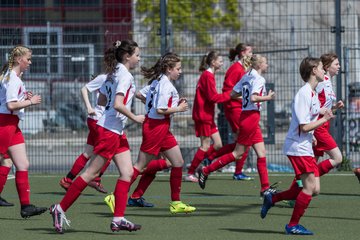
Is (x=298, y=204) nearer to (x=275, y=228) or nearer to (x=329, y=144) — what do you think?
(x=275, y=228)

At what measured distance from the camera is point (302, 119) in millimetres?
9711

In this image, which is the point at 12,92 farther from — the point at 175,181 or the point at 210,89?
the point at 210,89

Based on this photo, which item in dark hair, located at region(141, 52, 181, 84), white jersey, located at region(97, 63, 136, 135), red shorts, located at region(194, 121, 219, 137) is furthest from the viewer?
red shorts, located at region(194, 121, 219, 137)

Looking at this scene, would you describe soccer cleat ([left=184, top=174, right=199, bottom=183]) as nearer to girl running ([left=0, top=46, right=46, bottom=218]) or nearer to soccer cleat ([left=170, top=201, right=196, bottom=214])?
soccer cleat ([left=170, top=201, right=196, bottom=214])

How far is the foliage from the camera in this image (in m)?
19.2

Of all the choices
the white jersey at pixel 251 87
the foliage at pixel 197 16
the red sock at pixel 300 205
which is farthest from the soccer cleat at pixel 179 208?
the foliage at pixel 197 16

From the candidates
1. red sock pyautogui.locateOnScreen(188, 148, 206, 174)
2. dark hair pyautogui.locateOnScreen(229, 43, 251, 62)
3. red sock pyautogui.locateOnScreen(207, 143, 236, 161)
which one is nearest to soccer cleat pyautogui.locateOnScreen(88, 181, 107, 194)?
red sock pyautogui.locateOnScreen(188, 148, 206, 174)

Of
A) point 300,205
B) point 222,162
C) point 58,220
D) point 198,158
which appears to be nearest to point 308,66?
point 300,205

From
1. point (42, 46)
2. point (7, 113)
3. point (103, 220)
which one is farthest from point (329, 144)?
point (42, 46)

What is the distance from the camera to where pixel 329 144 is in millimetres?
12344

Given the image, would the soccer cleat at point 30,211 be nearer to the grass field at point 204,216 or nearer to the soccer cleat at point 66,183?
the grass field at point 204,216

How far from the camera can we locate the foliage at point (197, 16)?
63.0 ft

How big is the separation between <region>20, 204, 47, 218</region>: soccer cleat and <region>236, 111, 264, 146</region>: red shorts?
10.8 ft

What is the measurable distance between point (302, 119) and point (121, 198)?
70.8 inches
